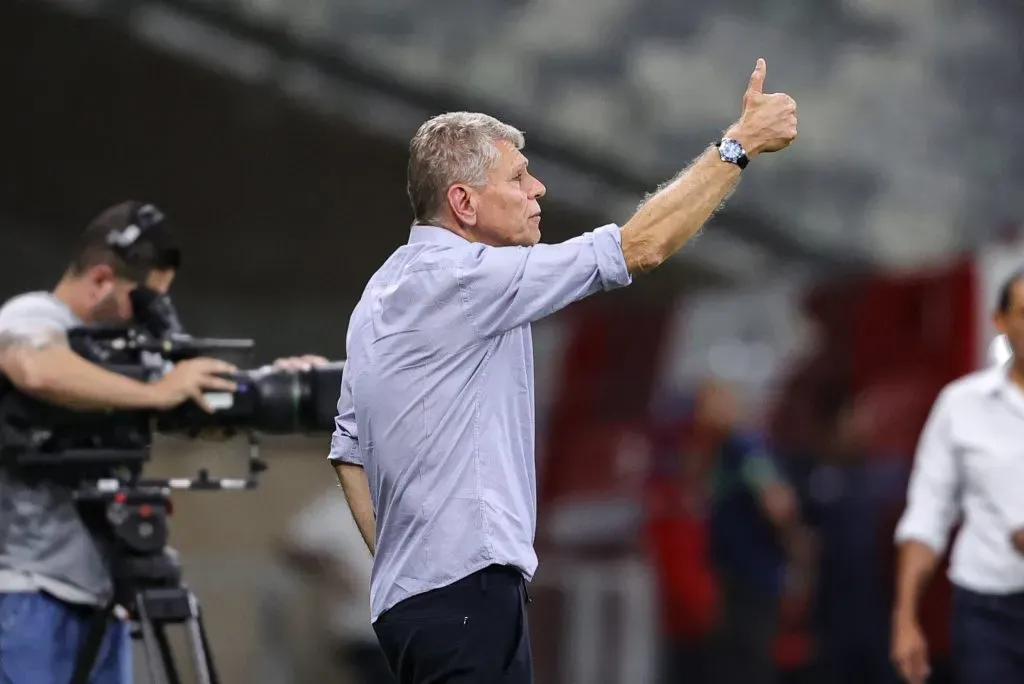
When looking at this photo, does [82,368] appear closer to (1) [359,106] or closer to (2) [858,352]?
(2) [858,352]

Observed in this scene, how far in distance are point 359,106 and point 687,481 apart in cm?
440

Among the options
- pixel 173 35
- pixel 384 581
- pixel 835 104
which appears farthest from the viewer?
pixel 835 104

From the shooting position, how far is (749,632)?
633 centimetres

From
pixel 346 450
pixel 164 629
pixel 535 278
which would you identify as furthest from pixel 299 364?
pixel 535 278

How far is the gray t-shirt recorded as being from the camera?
3.21m

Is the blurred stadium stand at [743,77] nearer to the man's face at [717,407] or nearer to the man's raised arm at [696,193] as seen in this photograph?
the man's face at [717,407]

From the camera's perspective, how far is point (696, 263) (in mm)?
10500

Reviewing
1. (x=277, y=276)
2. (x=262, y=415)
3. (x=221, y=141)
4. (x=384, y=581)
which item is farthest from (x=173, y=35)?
Answer: (x=384, y=581)

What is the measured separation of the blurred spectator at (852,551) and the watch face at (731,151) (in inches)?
153

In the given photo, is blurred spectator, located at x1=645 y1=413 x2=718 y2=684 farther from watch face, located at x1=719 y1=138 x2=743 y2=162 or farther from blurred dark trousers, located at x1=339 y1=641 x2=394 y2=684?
watch face, located at x1=719 y1=138 x2=743 y2=162

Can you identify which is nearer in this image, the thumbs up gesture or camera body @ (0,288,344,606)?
the thumbs up gesture

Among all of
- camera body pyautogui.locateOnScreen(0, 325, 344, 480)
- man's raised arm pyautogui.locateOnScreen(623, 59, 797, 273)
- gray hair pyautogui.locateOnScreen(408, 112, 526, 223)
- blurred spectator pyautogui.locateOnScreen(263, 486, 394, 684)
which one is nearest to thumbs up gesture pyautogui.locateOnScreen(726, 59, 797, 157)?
man's raised arm pyautogui.locateOnScreen(623, 59, 797, 273)

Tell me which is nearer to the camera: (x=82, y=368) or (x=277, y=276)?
(x=82, y=368)

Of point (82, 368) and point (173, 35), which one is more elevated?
point (173, 35)
